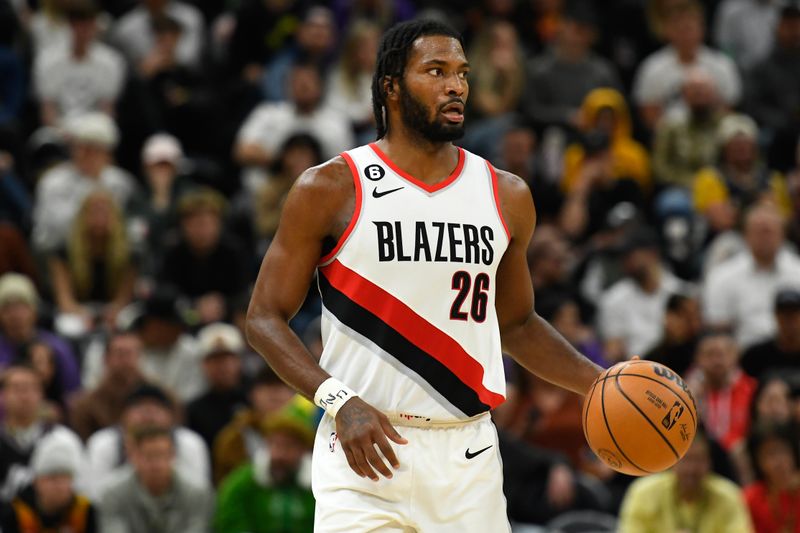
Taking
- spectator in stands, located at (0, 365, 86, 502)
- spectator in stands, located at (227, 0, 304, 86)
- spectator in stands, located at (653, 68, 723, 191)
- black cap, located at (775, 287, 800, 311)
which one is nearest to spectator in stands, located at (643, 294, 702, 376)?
black cap, located at (775, 287, 800, 311)

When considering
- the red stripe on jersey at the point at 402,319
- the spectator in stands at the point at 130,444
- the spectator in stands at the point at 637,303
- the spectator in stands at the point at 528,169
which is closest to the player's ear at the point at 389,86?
the red stripe on jersey at the point at 402,319

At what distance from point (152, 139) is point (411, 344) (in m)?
9.50

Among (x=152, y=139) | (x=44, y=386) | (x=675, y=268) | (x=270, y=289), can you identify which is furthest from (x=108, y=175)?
(x=270, y=289)

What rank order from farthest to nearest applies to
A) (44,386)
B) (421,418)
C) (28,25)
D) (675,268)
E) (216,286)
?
1. (28,25)
2. (675,268)
3. (216,286)
4. (44,386)
5. (421,418)

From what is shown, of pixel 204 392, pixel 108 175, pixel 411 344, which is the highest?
pixel 411 344

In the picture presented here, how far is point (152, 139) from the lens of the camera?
14398mm

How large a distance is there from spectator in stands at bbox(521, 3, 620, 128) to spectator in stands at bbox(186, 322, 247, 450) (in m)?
5.32

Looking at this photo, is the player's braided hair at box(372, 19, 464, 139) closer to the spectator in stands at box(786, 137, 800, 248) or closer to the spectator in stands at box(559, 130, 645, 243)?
the spectator in stands at box(559, 130, 645, 243)

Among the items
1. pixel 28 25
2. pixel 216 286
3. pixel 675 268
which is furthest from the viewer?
pixel 28 25

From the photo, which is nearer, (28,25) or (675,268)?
(675,268)

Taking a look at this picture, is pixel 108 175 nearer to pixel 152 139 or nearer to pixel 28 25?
pixel 152 139

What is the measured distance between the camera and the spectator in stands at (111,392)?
1105 cm

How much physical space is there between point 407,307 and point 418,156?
593 mm

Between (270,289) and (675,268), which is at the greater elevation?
(270,289)
